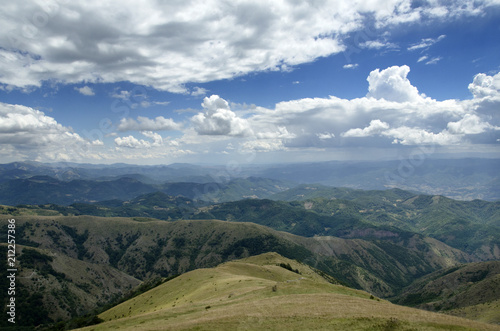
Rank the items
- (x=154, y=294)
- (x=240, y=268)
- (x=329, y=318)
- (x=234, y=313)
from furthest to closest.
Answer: (x=240, y=268)
(x=154, y=294)
(x=234, y=313)
(x=329, y=318)

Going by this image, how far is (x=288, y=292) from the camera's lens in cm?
6444

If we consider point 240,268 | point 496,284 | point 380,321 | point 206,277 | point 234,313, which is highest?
point 380,321

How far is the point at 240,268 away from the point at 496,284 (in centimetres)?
15178

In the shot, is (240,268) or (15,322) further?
(15,322)

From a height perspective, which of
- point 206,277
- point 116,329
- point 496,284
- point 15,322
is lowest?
point 15,322

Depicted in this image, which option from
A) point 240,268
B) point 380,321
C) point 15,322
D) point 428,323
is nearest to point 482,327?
point 428,323

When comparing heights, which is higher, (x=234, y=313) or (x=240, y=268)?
(x=234, y=313)

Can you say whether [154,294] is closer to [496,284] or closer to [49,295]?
[49,295]

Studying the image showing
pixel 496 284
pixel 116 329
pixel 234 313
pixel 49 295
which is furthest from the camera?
pixel 49 295

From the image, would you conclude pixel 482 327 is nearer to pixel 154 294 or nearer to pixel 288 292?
pixel 288 292

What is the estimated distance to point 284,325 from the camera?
3925cm

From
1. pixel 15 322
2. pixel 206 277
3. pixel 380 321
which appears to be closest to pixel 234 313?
pixel 380 321

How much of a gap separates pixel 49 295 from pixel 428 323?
819 feet

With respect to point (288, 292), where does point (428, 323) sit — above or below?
above
